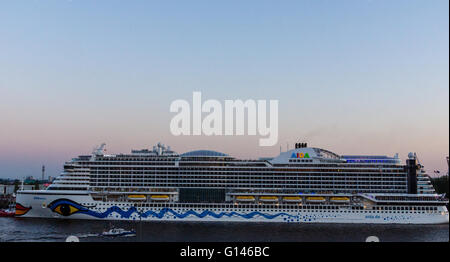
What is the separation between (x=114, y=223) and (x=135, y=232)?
5834mm

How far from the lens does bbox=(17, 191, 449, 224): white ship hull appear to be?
129ft

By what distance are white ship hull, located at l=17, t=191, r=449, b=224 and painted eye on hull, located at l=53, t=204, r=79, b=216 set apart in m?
0.11

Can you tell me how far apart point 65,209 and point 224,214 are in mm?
17515

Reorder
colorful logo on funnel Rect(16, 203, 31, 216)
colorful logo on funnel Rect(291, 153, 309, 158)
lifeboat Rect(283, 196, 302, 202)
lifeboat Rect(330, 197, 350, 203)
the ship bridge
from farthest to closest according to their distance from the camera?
colorful logo on funnel Rect(291, 153, 309, 158) < the ship bridge < colorful logo on funnel Rect(16, 203, 31, 216) < lifeboat Rect(330, 197, 350, 203) < lifeboat Rect(283, 196, 302, 202)

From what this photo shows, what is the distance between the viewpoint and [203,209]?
39.9 m

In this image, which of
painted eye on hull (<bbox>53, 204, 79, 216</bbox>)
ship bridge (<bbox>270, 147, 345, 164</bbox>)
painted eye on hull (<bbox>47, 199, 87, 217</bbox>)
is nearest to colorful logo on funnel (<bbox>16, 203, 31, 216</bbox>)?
painted eye on hull (<bbox>47, 199, 87, 217</bbox>)

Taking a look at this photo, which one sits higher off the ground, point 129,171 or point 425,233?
point 129,171

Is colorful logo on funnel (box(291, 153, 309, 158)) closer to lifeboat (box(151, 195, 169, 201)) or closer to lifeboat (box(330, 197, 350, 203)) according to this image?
lifeboat (box(330, 197, 350, 203))

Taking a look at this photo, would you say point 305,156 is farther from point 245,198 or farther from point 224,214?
point 224,214

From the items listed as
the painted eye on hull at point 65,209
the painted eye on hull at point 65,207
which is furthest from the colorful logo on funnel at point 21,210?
the painted eye on hull at point 65,209

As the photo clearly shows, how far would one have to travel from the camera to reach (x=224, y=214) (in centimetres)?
3966

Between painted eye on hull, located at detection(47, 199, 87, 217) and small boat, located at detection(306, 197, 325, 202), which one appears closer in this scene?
painted eye on hull, located at detection(47, 199, 87, 217)
